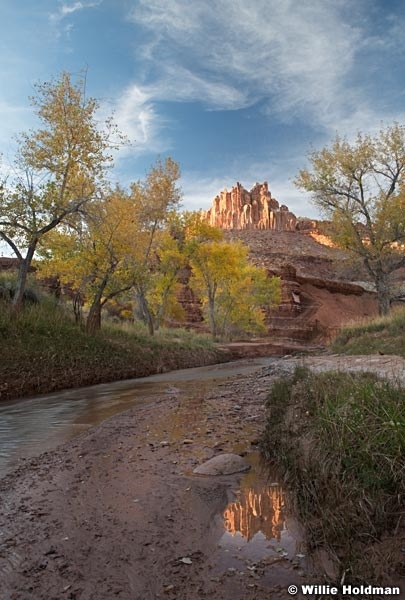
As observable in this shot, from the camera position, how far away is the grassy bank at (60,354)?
39.3 feet

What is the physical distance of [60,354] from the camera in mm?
13750

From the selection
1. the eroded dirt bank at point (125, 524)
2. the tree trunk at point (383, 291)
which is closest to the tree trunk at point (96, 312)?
the eroded dirt bank at point (125, 524)

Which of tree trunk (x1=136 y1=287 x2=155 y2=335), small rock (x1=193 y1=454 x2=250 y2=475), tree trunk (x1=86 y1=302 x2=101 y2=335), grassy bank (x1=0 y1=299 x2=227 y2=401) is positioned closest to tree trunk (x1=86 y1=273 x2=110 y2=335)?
tree trunk (x1=86 y1=302 x2=101 y2=335)

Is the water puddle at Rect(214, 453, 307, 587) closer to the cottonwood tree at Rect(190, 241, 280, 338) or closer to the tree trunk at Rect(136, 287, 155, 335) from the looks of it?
the tree trunk at Rect(136, 287, 155, 335)

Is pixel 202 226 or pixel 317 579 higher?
pixel 202 226

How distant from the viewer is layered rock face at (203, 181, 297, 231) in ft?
440

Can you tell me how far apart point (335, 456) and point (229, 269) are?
3194cm

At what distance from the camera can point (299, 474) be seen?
12.8 ft

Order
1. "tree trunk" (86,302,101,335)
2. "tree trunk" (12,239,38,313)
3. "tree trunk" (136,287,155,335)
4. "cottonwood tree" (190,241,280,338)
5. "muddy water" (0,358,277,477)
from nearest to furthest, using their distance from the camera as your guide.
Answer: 1. "muddy water" (0,358,277,477)
2. "tree trunk" (12,239,38,313)
3. "tree trunk" (86,302,101,335)
4. "tree trunk" (136,287,155,335)
5. "cottonwood tree" (190,241,280,338)

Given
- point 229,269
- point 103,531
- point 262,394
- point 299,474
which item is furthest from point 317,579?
point 229,269

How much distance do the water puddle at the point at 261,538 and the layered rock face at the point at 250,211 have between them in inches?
5072

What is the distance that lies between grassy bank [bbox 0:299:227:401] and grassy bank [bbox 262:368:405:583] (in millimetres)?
9517

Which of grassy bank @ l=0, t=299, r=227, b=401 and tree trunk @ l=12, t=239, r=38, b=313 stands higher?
tree trunk @ l=12, t=239, r=38, b=313

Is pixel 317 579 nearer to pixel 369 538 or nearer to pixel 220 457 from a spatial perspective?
pixel 369 538
